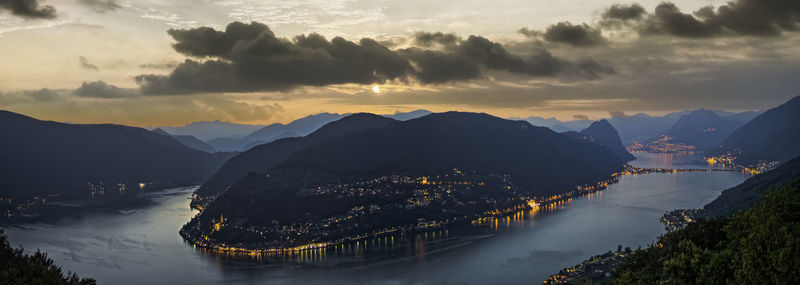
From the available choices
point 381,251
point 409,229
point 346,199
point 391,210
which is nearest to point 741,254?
point 381,251

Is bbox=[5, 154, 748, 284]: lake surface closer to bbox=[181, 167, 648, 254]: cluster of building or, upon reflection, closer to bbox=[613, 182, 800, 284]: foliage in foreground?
bbox=[181, 167, 648, 254]: cluster of building

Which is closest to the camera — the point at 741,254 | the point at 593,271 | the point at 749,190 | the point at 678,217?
the point at 741,254

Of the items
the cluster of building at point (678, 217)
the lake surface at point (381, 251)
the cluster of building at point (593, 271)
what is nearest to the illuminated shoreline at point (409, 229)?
the lake surface at point (381, 251)

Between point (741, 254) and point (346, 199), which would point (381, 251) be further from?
point (741, 254)

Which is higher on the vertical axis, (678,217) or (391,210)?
(678,217)

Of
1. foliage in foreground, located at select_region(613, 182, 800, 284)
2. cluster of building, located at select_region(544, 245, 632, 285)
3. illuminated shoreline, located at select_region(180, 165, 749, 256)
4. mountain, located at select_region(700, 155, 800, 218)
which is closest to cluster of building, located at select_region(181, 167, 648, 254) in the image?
illuminated shoreline, located at select_region(180, 165, 749, 256)

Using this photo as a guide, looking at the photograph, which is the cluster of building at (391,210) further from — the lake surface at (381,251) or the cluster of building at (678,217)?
the cluster of building at (678,217)
